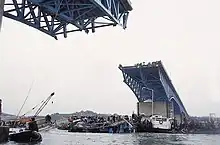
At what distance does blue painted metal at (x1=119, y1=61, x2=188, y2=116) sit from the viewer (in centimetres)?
6719

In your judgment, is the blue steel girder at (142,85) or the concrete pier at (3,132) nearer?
the concrete pier at (3,132)

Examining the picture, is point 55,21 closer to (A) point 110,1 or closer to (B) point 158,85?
(A) point 110,1

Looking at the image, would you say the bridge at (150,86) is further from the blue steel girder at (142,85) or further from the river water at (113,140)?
the river water at (113,140)

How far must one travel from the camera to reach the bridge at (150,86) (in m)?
67.9

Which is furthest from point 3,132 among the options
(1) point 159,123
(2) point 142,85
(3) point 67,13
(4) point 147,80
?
(2) point 142,85

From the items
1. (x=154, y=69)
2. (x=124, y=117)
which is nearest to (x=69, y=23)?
(x=154, y=69)

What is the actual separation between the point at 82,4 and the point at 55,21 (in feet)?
7.77

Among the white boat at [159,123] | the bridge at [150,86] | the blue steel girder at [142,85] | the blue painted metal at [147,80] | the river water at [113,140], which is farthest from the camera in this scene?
the blue steel girder at [142,85]

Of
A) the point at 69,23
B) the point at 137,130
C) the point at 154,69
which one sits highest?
the point at 154,69

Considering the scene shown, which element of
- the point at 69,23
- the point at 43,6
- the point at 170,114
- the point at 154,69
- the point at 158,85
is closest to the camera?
the point at 43,6

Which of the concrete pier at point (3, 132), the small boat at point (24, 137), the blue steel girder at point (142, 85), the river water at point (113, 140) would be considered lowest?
the river water at point (113, 140)

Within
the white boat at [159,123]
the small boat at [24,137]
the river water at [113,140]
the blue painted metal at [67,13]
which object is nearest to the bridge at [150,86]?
the white boat at [159,123]

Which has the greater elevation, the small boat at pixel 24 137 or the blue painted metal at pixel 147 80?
the blue painted metal at pixel 147 80

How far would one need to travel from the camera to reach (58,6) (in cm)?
1446
